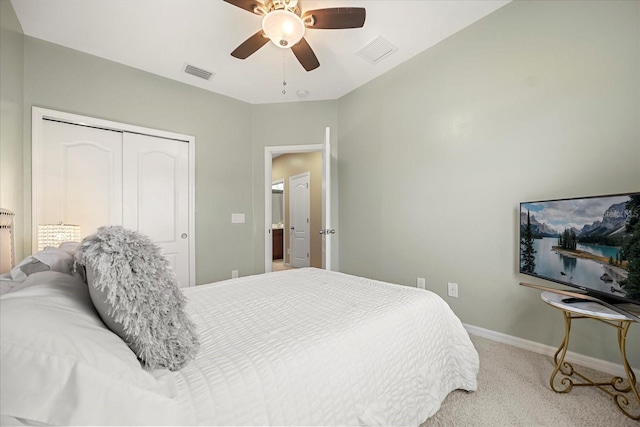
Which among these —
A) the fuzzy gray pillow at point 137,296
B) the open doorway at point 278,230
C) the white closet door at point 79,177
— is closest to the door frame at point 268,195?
the white closet door at point 79,177

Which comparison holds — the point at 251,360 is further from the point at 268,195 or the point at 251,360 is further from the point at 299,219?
the point at 299,219

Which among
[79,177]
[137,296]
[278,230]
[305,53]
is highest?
[305,53]

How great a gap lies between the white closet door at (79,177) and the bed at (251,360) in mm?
1995

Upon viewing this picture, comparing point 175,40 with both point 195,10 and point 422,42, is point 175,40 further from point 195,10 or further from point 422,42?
point 422,42

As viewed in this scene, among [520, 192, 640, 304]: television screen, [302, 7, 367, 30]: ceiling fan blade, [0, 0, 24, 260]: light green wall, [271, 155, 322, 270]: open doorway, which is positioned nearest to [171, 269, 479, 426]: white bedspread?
[520, 192, 640, 304]: television screen

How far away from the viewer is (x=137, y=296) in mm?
734

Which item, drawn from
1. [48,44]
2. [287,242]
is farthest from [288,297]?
[287,242]

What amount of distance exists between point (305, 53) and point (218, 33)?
2.83 ft

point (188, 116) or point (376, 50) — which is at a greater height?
point (376, 50)

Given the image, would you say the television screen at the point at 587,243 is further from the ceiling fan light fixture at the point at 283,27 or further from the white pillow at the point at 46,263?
the white pillow at the point at 46,263

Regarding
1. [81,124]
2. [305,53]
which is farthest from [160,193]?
[305,53]

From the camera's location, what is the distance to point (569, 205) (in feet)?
5.57

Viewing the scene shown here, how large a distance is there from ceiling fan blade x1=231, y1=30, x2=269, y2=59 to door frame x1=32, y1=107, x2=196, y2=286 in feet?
4.86

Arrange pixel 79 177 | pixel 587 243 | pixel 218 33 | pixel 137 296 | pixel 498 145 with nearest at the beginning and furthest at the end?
pixel 137 296 → pixel 587 243 → pixel 498 145 → pixel 218 33 → pixel 79 177
